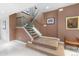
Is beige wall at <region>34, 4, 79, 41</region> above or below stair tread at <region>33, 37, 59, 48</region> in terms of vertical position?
above

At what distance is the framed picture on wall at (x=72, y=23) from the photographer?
2278 mm

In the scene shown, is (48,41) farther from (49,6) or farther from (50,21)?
(49,6)

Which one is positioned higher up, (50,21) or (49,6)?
(49,6)

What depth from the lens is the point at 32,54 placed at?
7.75ft

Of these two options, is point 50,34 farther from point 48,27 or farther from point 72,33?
point 72,33

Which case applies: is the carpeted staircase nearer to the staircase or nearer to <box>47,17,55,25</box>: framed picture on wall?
the staircase

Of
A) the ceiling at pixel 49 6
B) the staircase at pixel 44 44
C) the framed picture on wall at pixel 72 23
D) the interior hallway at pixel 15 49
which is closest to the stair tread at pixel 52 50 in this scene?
the staircase at pixel 44 44

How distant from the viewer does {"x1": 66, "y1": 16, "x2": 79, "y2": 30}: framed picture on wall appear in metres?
2.28

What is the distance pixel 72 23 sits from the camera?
7.59ft

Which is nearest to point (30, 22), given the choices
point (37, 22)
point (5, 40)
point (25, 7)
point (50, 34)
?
point (37, 22)

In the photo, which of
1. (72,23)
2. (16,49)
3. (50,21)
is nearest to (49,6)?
(50,21)

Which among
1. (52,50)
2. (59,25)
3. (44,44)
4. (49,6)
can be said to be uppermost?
(49,6)

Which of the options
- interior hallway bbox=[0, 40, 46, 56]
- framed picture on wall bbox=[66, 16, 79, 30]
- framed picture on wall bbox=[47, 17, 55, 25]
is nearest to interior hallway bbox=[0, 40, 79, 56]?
interior hallway bbox=[0, 40, 46, 56]

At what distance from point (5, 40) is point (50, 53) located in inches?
36.5
